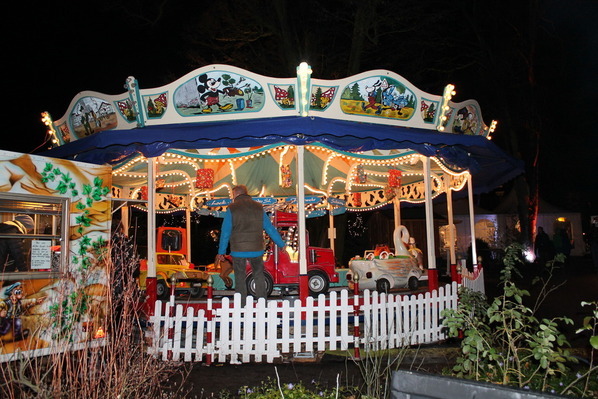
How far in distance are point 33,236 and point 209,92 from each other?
128 inches

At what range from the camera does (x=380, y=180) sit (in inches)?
544

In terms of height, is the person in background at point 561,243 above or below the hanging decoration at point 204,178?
below

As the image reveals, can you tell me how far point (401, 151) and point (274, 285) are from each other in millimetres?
3873

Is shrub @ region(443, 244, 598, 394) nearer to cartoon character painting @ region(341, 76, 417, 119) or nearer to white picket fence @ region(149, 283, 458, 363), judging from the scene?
white picket fence @ region(149, 283, 458, 363)

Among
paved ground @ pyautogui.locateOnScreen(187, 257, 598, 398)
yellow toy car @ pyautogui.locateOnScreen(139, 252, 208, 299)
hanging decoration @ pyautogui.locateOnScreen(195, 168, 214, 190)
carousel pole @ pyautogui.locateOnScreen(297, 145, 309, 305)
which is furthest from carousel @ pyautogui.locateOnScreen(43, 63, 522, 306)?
yellow toy car @ pyautogui.locateOnScreen(139, 252, 208, 299)

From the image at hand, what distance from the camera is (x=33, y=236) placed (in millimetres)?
5887

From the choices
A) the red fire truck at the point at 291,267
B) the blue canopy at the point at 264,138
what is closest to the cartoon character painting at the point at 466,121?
the blue canopy at the point at 264,138

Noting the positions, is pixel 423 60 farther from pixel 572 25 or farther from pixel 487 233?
pixel 487 233

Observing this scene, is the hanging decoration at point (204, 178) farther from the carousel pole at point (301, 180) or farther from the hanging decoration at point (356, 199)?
the hanging decoration at point (356, 199)

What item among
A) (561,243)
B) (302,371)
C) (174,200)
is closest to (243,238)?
(302,371)

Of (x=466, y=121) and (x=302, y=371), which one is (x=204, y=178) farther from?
(x=302, y=371)

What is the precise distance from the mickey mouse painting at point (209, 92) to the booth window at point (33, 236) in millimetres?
2582

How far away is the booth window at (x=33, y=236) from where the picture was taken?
5.72 metres

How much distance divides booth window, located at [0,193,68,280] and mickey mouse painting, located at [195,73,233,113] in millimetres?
2582
